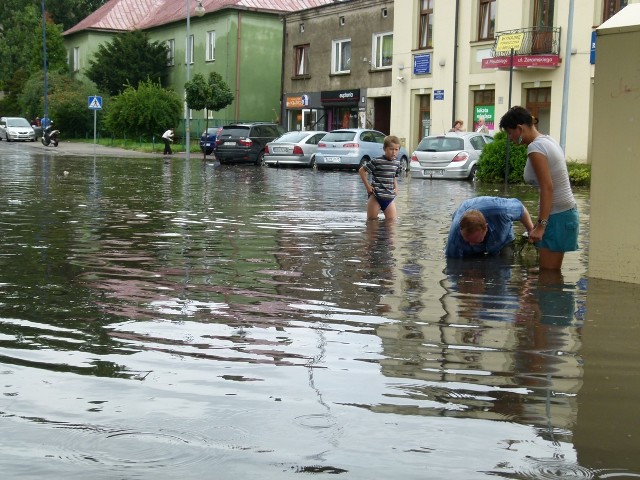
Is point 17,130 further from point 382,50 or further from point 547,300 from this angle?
point 547,300

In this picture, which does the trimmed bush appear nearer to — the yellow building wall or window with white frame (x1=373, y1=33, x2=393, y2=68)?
window with white frame (x1=373, y1=33, x2=393, y2=68)

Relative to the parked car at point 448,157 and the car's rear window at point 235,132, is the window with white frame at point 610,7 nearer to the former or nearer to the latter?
the parked car at point 448,157

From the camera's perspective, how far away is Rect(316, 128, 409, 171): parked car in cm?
3634

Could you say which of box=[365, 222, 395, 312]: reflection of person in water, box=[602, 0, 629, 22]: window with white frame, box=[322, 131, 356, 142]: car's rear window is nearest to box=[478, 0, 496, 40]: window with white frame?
box=[602, 0, 629, 22]: window with white frame

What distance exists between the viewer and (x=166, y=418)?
15.2ft

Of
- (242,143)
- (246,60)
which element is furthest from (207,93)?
(242,143)

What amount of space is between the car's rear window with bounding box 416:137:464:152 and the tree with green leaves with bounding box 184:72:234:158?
2036 cm

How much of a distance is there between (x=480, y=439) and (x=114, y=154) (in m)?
45.0

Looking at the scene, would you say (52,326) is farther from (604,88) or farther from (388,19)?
(388,19)

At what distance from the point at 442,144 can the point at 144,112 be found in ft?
97.7

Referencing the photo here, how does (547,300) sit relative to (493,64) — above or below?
below

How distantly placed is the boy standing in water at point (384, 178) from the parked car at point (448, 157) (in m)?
15.7

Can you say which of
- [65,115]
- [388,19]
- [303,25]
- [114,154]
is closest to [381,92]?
[388,19]

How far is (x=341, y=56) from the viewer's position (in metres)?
50.0
